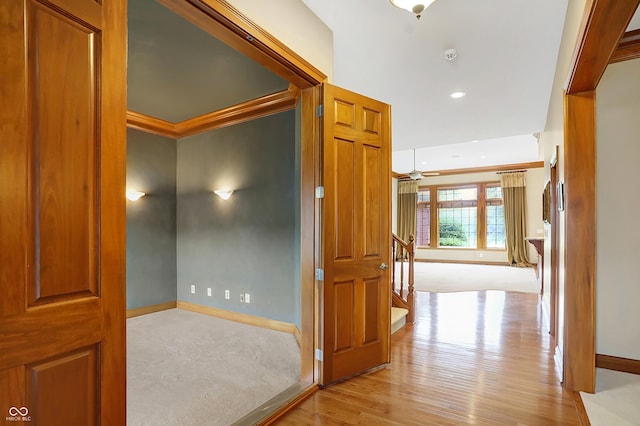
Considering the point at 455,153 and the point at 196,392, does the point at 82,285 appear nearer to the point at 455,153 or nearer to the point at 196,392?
the point at 196,392

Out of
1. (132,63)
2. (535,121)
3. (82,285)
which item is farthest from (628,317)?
(132,63)

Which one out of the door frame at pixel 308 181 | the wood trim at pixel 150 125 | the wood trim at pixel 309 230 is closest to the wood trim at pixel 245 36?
the door frame at pixel 308 181

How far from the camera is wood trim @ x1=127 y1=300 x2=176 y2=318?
452cm

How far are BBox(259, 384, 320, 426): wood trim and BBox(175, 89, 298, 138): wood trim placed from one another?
2825mm

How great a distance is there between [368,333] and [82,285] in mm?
2200

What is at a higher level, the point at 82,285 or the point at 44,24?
the point at 44,24

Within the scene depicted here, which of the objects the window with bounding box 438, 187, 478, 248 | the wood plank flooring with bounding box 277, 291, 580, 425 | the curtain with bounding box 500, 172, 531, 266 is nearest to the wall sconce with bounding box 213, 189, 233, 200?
the wood plank flooring with bounding box 277, 291, 580, 425

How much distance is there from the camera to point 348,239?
8.80ft

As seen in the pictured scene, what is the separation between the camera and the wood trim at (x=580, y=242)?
2457 mm

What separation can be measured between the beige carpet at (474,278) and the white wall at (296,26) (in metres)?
5.06

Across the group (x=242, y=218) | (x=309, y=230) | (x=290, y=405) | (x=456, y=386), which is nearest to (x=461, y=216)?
(x=242, y=218)

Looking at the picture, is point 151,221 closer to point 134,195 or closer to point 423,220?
point 134,195

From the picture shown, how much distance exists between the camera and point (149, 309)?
468 centimetres

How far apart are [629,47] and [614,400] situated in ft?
8.85
